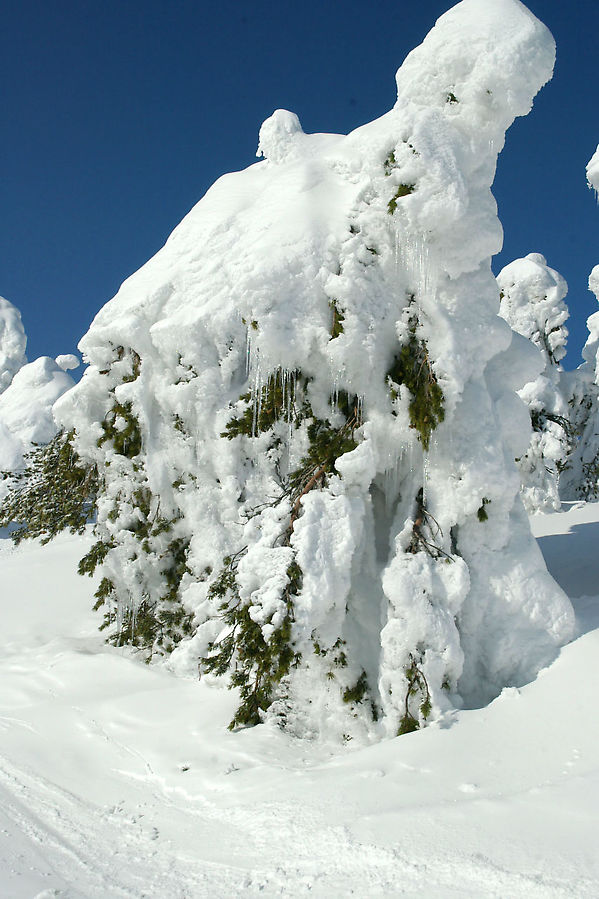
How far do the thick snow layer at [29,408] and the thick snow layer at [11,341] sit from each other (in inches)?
183

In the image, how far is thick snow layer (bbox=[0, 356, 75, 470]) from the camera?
2563cm

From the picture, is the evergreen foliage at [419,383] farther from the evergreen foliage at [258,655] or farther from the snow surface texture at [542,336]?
the snow surface texture at [542,336]

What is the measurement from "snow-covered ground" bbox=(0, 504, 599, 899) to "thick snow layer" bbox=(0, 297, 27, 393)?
1165 inches

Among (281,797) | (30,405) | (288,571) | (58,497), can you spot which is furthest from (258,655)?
(30,405)

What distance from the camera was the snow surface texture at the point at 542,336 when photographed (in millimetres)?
17734

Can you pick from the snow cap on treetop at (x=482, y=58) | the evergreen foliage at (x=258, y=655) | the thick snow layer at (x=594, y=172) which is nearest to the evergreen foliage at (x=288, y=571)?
the evergreen foliage at (x=258, y=655)

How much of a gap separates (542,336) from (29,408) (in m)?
20.0

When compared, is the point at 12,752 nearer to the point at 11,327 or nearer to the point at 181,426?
the point at 181,426

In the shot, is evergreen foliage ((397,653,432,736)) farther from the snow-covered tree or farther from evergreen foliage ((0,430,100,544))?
the snow-covered tree

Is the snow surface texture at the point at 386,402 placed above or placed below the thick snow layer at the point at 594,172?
below

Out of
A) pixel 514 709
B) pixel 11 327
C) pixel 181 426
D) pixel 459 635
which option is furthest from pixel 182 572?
pixel 11 327

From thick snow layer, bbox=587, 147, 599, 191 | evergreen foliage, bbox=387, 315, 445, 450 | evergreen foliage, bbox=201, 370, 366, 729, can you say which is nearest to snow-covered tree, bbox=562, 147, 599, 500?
thick snow layer, bbox=587, 147, 599, 191

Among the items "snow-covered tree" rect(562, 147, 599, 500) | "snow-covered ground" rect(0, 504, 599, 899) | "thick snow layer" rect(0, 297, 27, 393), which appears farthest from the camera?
"thick snow layer" rect(0, 297, 27, 393)

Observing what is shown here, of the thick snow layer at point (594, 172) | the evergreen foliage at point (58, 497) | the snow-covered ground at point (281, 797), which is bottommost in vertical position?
the snow-covered ground at point (281, 797)
